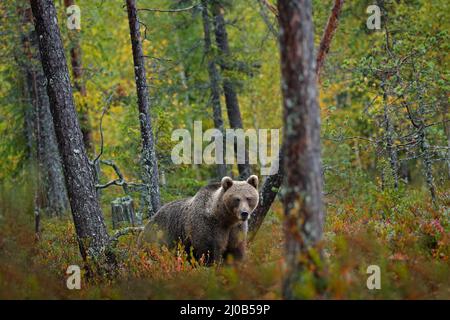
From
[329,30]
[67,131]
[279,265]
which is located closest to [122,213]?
[67,131]

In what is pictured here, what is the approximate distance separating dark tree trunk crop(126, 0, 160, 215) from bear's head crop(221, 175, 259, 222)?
2.84 meters

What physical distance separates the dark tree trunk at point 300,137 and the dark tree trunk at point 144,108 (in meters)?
7.20

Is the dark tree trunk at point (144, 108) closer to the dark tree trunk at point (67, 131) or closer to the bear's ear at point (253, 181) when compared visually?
the bear's ear at point (253, 181)

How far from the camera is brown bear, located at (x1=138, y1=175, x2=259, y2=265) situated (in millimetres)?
11031

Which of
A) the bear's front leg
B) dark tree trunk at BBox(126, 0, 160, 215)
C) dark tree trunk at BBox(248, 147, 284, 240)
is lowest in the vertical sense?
the bear's front leg

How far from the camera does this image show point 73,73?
2055cm

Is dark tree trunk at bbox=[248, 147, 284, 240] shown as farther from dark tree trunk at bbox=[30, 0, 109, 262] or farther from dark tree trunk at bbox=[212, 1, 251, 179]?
dark tree trunk at bbox=[212, 1, 251, 179]

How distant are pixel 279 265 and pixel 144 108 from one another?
7.33 metres

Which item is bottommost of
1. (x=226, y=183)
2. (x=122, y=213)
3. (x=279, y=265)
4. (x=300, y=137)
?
(x=122, y=213)

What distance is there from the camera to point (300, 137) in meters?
6.54

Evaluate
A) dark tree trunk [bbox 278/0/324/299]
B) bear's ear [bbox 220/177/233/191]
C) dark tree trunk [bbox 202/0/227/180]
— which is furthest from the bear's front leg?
dark tree trunk [bbox 202/0/227/180]

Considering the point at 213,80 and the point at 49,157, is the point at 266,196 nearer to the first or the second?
the point at 49,157

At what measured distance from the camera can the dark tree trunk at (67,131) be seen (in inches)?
393
